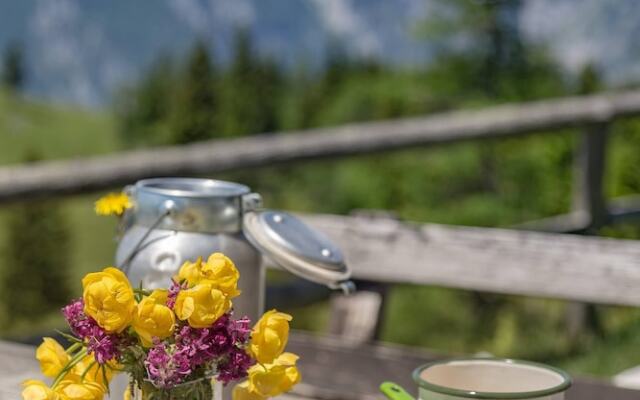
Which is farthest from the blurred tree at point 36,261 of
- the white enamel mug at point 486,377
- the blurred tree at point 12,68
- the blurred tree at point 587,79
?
the white enamel mug at point 486,377

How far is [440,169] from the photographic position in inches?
451

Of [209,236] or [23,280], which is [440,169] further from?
[209,236]

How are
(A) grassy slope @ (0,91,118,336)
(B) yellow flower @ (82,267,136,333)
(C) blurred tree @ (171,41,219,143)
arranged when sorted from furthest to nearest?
(A) grassy slope @ (0,91,118,336), (C) blurred tree @ (171,41,219,143), (B) yellow flower @ (82,267,136,333)

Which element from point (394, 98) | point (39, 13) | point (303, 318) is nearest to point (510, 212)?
point (303, 318)

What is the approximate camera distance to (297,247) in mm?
1062

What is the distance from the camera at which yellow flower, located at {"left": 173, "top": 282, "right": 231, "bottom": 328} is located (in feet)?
2.56

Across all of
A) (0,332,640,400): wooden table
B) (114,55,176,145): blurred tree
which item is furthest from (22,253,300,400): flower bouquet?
(114,55,176,145): blurred tree

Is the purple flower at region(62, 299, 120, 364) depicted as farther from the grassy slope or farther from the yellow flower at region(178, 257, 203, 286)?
the grassy slope

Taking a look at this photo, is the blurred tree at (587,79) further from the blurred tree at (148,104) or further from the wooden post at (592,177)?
the blurred tree at (148,104)

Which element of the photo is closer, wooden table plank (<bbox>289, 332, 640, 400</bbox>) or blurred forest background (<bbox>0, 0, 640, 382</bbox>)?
wooden table plank (<bbox>289, 332, 640, 400</bbox>)

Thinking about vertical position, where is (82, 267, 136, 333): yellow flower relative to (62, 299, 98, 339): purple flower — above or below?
above

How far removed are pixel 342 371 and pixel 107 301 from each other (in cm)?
80

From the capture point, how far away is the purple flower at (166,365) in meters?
0.78

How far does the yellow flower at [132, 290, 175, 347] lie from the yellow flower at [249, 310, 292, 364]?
7cm
